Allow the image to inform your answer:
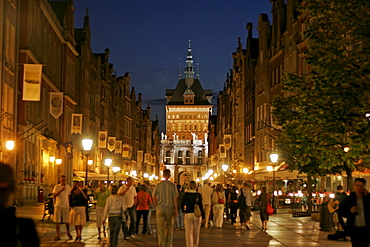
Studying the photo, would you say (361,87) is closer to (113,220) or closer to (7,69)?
(113,220)

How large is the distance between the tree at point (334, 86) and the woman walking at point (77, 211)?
7.33 m

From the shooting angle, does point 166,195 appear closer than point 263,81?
Yes

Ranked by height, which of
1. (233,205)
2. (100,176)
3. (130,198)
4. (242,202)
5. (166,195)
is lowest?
(233,205)

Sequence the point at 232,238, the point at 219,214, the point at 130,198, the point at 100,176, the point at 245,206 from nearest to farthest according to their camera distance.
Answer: the point at 232,238, the point at 130,198, the point at 245,206, the point at 219,214, the point at 100,176

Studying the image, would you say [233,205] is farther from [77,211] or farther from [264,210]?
Result: [77,211]

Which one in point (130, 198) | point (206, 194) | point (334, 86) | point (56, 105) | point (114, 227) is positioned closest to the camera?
point (114, 227)

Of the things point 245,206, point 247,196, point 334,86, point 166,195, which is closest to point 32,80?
point 247,196

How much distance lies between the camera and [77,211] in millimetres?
20141

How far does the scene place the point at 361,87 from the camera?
19.0 m

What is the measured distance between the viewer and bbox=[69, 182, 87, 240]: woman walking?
20.1 metres

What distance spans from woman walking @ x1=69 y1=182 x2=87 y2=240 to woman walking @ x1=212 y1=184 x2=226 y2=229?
8543 millimetres

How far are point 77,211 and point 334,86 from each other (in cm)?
843

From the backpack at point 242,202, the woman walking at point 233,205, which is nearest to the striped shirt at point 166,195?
the backpack at point 242,202

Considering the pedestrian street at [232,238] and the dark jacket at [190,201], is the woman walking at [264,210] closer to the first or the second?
the pedestrian street at [232,238]
